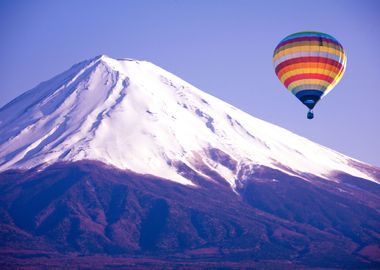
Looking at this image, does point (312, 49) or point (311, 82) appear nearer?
point (312, 49)

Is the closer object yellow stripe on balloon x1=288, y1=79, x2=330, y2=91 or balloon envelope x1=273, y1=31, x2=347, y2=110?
balloon envelope x1=273, y1=31, x2=347, y2=110

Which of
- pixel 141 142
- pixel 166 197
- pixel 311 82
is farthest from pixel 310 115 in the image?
pixel 141 142

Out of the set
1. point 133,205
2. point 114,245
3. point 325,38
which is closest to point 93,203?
point 133,205

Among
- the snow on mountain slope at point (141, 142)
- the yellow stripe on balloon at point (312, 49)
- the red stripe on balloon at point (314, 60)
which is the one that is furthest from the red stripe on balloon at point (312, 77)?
the snow on mountain slope at point (141, 142)

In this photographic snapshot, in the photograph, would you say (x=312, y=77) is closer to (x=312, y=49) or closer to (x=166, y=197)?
(x=312, y=49)

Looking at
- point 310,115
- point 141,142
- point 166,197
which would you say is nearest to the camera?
point 310,115

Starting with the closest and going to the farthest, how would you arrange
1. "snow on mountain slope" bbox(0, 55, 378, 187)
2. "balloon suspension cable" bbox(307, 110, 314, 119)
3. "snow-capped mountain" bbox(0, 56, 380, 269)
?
"balloon suspension cable" bbox(307, 110, 314, 119) < "snow-capped mountain" bbox(0, 56, 380, 269) < "snow on mountain slope" bbox(0, 55, 378, 187)

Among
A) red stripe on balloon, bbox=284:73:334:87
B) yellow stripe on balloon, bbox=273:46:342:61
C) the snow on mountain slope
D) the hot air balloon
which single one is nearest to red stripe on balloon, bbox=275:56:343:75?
the hot air balloon

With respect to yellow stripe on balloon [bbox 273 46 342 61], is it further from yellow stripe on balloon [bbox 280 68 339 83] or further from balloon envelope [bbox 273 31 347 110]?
yellow stripe on balloon [bbox 280 68 339 83]
